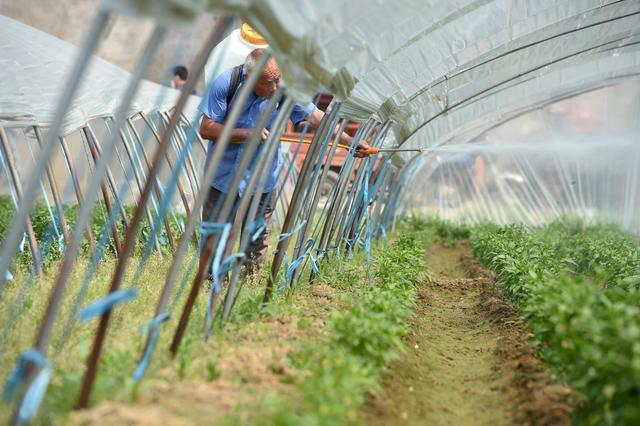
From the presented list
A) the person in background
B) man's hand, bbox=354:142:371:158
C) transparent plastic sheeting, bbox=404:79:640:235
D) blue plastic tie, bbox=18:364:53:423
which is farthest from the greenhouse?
the person in background

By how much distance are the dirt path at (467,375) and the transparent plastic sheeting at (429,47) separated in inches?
77.2

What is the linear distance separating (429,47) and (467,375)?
336 centimetres

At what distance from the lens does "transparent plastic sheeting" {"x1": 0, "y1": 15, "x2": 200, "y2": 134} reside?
18.6ft

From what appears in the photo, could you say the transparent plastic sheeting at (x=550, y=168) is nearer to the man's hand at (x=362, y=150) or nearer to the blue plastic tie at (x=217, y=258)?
the man's hand at (x=362, y=150)

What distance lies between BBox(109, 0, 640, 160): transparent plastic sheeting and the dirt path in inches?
77.2

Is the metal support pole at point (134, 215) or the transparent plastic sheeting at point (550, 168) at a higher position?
the transparent plastic sheeting at point (550, 168)

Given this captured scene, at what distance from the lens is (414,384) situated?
14.3ft

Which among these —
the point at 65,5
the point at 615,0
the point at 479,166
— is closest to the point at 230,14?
the point at 615,0

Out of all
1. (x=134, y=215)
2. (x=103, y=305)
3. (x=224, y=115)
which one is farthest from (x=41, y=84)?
(x=103, y=305)

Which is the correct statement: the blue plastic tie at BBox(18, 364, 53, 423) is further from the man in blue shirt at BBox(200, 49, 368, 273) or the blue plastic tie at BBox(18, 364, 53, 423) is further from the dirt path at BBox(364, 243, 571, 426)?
the man in blue shirt at BBox(200, 49, 368, 273)

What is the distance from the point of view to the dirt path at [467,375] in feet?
12.0

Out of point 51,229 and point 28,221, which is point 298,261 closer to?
point 28,221

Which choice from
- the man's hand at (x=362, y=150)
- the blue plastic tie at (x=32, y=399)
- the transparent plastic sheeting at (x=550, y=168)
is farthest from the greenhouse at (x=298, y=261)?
the transparent plastic sheeting at (x=550, y=168)

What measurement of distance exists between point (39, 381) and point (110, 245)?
4709mm
